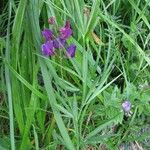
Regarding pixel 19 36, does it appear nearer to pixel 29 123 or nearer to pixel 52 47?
pixel 52 47

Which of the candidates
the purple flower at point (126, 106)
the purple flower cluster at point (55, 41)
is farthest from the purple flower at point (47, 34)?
the purple flower at point (126, 106)

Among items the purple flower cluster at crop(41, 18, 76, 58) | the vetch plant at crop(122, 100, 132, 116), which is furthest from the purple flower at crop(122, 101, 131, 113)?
the purple flower cluster at crop(41, 18, 76, 58)

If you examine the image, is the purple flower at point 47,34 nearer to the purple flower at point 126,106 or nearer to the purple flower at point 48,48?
the purple flower at point 48,48

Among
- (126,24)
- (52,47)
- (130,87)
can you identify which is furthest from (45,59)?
(126,24)

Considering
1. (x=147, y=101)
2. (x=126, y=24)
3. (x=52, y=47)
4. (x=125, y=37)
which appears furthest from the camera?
(x=126, y=24)

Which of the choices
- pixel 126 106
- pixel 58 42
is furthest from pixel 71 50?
pixel 126 106

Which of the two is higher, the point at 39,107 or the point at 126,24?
the point at 126,24
